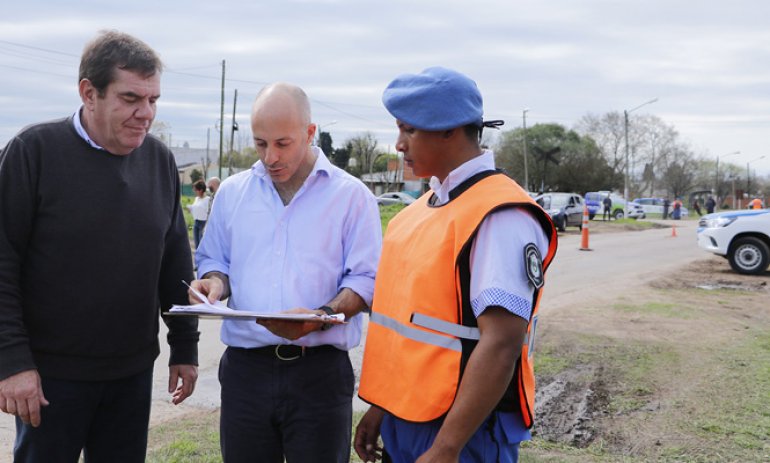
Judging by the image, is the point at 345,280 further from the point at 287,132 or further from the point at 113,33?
the point at 113,33

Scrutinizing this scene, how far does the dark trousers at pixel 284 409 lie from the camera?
289 cm

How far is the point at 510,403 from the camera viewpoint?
2.47 m

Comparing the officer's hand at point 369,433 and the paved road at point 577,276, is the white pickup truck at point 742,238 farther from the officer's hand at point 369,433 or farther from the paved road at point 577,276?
the officer's hand at point 369,433

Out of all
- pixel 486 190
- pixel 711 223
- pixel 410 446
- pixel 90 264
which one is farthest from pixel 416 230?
pixel 711 223

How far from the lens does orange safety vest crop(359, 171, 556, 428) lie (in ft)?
7.72

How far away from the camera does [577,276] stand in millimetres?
14594

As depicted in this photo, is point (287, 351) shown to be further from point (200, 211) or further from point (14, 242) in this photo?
point (200, 211)

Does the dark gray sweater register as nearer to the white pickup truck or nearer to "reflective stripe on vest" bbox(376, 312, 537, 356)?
"reflective stripe on vest" bbox(376, 312, 537, 356)

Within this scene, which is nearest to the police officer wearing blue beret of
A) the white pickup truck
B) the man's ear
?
the man's ear

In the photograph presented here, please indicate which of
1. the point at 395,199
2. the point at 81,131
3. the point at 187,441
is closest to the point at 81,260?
the point at 81,131

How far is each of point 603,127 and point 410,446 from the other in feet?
287

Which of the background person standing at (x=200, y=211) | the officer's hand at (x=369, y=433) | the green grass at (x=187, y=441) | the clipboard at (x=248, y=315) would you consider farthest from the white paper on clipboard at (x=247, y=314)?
the background person standing at (x=200, y=211)

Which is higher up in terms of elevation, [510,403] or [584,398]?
[510,403]

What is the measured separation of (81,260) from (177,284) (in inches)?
21.7
